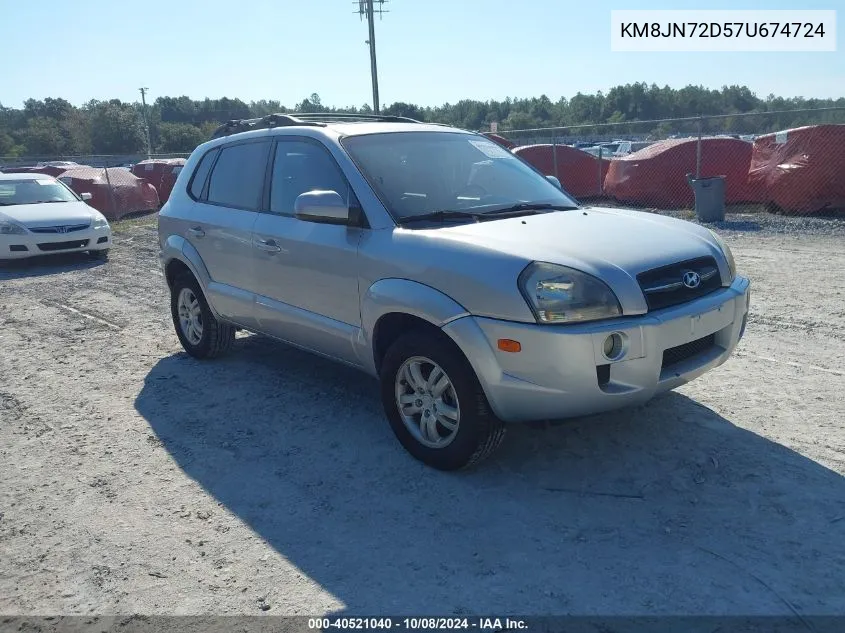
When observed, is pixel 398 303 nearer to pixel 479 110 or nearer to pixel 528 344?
pixel 528 344

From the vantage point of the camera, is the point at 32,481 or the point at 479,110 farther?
the point at 479,110

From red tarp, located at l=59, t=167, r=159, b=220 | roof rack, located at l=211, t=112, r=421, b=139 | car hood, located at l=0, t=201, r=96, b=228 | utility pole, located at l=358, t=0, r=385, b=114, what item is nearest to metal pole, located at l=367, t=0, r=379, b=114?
utility pole, located at l=358, t=0, r=385, b=114

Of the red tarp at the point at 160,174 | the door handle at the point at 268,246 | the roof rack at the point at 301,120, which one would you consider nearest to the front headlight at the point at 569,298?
the door handle at the point at 268,246

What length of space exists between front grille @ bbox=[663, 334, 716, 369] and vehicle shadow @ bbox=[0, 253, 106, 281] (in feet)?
35.1

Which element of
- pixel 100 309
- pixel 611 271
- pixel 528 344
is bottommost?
pixel 100 309

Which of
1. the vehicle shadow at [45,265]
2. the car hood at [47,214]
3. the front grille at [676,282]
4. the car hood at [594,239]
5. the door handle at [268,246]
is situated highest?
the car hood at [594,239]

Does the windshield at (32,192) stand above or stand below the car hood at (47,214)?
above

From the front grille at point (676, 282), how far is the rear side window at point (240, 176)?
2.83 meters

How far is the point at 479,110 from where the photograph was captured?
69562 millimetres

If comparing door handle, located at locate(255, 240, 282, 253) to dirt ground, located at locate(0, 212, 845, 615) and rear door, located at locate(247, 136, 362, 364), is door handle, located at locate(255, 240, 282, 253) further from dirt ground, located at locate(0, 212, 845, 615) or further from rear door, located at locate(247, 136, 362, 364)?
dirt ground, located at locate(0, 212, 845, 615)

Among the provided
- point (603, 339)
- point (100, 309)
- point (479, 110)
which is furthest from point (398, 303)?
point (479, 110)

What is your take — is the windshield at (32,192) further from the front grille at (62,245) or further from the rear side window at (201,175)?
the rear side window at (201,175)

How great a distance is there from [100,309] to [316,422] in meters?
5.06

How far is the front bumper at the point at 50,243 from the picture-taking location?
1159 centimetres
